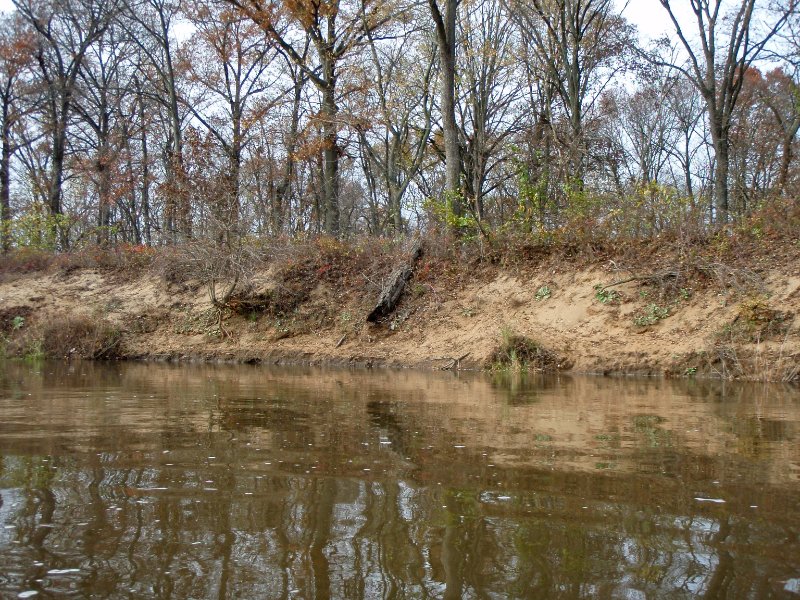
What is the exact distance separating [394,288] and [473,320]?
8.63 feet

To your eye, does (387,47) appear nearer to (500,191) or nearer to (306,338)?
(500,191)

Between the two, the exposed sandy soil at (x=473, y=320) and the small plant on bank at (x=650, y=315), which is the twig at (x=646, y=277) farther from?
the small plant on bank at (x=650, y=315)

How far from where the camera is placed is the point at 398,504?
11.5 feet

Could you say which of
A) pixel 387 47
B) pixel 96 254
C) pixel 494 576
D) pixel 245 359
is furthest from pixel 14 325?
pixel 494 576

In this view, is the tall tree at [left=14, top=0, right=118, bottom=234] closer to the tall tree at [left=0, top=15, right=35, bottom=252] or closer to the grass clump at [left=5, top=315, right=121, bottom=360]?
the tall tree at [left=0, top=15, right=35, bottom=252]

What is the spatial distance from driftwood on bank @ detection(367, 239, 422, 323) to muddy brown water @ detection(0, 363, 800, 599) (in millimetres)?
10120

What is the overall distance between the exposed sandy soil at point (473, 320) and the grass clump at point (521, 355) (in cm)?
19

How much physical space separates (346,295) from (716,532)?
51.5ft

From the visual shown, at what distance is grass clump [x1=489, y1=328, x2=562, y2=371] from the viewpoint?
13383 mm

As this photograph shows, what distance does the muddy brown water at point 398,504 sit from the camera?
2559mm

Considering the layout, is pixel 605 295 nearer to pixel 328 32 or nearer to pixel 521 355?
pixel 521 355

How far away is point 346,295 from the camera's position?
18422mm

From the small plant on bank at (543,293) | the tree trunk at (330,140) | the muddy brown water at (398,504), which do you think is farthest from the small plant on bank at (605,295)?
the tree trunk at (330,140)

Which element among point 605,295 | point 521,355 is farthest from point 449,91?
point 521,355
